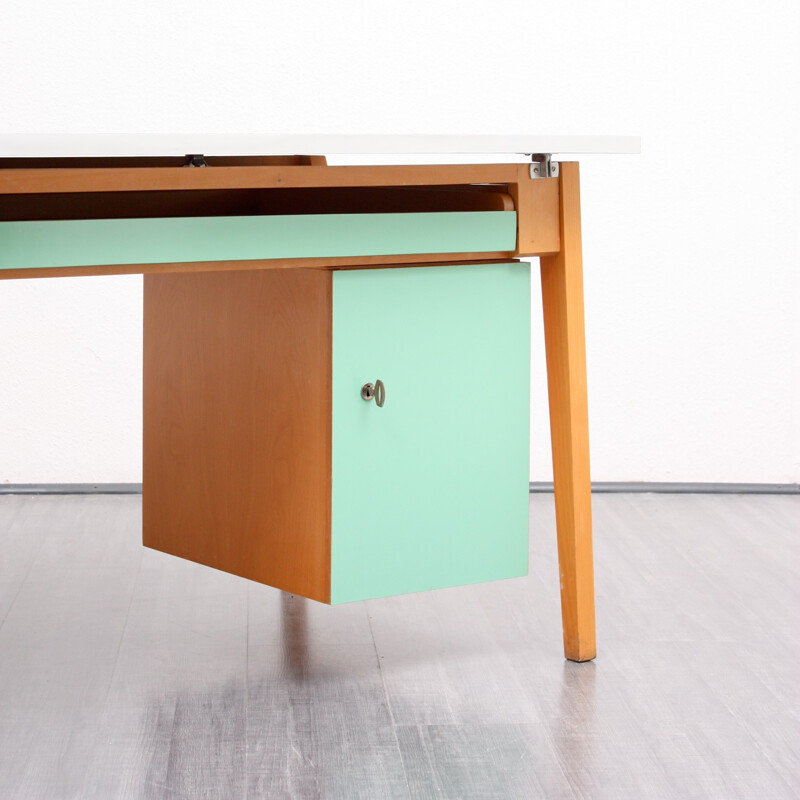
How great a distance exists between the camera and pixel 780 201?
2.93m

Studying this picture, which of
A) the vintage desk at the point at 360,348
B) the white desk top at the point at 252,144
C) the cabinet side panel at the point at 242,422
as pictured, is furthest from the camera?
the cabinet side panel at the point at 242,422

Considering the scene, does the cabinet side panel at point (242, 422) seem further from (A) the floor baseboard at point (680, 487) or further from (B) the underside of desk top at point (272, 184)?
(A) the floor baseboard at point (680, 487)

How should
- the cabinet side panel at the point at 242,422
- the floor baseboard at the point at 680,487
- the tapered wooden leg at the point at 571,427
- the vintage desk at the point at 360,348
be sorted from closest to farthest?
the vintage desk at the point at 360,348, the cabinet side panel at the point at 242,422, the tapered wooden leg at the point at 571,427, the floor baseboard at the point at 680,487

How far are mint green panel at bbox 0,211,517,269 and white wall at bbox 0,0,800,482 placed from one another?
1.35 metres

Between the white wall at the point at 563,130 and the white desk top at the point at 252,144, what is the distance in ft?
4.69

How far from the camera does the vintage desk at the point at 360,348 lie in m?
1.41

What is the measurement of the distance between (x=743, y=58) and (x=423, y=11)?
778mm

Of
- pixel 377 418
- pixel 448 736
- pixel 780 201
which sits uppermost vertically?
pixel 780 201

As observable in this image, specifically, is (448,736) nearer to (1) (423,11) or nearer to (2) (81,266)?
(2) (81,266)

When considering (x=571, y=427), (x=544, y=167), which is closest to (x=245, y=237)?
(x=544, y=167)

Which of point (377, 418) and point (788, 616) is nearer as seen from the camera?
point (377, 418)

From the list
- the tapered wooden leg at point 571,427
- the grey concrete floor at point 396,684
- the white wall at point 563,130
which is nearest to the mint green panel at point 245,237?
the tapered wooden leg at point 571,427

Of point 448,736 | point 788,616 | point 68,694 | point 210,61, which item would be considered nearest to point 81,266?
point 68,694

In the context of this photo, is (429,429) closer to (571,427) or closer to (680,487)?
(571,427)
